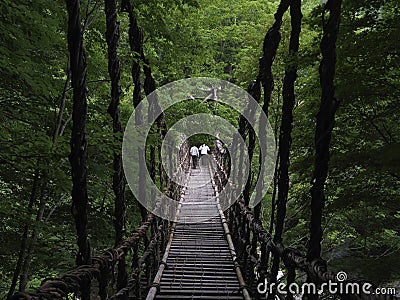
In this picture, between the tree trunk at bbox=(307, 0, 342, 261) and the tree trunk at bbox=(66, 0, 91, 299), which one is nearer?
the tree trunk at bbox=(307, 0, 342, 261)

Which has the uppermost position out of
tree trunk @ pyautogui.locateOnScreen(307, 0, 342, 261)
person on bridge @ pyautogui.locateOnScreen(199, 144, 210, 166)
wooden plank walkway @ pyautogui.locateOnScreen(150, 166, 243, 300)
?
person on bridge @ pyautogui.locateOnScreen(199, 144, 210, 166)

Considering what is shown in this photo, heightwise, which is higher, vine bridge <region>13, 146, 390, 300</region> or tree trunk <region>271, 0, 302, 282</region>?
tree trunk <region>271, 0, 302, 282</region>

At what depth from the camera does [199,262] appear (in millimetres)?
4852

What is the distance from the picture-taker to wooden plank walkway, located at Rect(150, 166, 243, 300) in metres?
3.79

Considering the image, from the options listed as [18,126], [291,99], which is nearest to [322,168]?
[291,99]

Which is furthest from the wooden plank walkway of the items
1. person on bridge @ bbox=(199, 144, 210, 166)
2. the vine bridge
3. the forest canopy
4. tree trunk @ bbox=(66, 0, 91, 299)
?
person on bridge @ bbox=(199, 144, 210, 166)

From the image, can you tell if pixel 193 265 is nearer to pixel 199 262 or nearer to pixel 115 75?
pixel 199 262

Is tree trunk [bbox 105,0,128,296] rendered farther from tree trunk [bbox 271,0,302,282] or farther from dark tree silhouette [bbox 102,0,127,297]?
tree trunk [bbox 271,0,302,282]

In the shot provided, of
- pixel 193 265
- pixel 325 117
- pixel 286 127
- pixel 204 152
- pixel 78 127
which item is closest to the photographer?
pixel 325 117

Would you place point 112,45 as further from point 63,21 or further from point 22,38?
point 63,21

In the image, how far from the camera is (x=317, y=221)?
190 cm

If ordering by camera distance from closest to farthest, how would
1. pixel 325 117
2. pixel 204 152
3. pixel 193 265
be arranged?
pixel 325 117 < pixel 193 265 < pixel 204 152

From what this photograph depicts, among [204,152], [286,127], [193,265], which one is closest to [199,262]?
[193,265]

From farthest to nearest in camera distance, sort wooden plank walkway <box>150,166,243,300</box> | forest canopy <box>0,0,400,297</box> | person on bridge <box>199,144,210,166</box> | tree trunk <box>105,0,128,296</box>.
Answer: person on bridge <box>199,144,210,166</box> < wooden plank walkway <box>150,166,243,300</box> < forest canopy <box>0,0,400,297</box> < tree trunk <box>105,0,128,296</box>
